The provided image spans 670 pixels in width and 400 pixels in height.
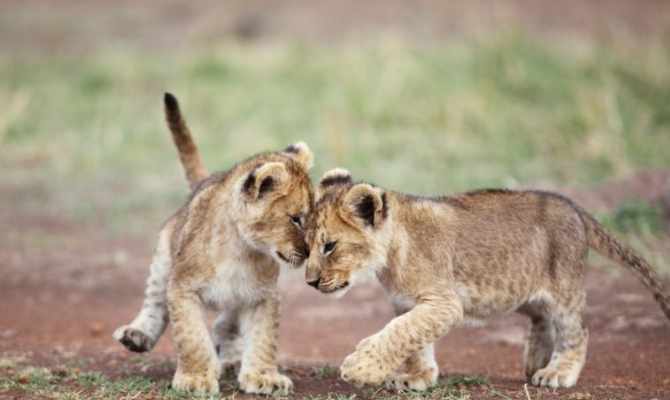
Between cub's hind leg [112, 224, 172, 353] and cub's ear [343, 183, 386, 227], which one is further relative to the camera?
cub's hind leg [112, 224, 172, 353]

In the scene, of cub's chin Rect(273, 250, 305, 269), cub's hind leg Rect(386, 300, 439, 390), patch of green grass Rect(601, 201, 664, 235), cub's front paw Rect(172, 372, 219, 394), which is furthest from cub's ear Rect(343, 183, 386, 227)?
patch of green grass Rect(601, 201, 664, 235)

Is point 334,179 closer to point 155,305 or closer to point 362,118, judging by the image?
point 155,305

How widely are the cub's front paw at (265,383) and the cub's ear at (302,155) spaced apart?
3.84 feet

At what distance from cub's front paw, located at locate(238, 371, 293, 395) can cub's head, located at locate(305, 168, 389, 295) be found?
549 mm

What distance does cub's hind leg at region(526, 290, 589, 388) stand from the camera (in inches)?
236

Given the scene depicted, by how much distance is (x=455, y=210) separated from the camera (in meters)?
6.20

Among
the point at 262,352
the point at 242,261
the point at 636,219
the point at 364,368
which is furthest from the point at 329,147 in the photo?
the point at 364,368

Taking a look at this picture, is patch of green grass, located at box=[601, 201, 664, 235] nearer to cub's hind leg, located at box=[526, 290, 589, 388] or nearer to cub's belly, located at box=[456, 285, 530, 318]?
cub's hind leg, located at box=[526, 290, 589, 388]

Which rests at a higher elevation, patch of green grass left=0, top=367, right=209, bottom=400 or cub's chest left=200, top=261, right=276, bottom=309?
cub's chest left=200, top=261, right=276, bottom=309

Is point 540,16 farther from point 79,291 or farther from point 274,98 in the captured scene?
point 79,291

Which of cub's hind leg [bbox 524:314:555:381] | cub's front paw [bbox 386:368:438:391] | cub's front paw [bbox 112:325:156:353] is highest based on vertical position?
cub's front paw [bbox 112:325:156:353]

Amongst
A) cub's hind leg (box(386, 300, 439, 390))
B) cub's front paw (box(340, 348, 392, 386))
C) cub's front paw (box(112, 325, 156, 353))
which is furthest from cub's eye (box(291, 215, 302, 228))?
cub's front paw (box(112, 325, 156, 353))

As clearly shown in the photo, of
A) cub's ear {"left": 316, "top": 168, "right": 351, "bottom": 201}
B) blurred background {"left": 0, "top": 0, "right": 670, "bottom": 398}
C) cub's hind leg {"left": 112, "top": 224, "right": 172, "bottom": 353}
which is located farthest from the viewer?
blurred background {"left": 0, "top": 0, "right": 670, "bottom": 398}

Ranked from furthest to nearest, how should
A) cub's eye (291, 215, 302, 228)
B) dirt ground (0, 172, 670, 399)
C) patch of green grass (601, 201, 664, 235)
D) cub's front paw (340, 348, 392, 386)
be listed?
patch of green grass (601, 201, 664, 235), dirt ground (0, 172, 670, 399), cub's eye (291, 215, 302, 228), cub's front paw (340, 348, 392, 386)
